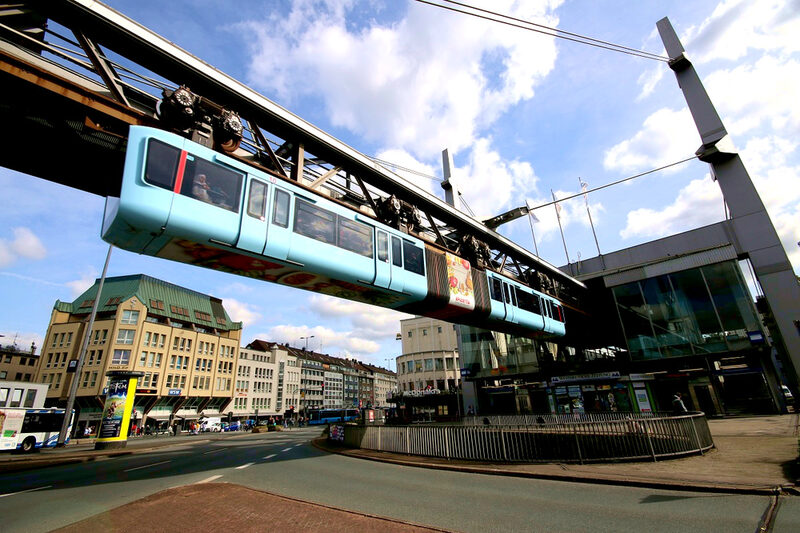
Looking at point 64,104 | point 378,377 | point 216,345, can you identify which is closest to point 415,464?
point 64,104

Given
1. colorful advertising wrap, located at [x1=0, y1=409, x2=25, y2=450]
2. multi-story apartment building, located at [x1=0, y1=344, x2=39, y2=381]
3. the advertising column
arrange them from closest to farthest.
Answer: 1. the advertising column
2. colorful advertising wrap, located at [x1=0, y1=409, x2=25, y2=450]
3. multi-story apartment building, located at [x1=0, y1=344, x2=39, y2=381]

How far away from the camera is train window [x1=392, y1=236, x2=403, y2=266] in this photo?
1164 centimetres

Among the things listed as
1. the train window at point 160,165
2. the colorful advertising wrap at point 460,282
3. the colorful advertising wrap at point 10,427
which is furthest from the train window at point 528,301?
the colorful advertising wrap at point 10,427

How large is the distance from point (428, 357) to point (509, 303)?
5443 cm

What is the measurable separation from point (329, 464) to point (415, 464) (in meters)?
3.29

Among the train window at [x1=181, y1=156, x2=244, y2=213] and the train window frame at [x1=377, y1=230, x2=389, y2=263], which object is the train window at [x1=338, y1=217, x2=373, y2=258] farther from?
the train window at [x1=181, y1=156, x2=244, y2=213]

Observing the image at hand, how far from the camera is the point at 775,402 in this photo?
22.1 metres

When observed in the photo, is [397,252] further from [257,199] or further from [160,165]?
[160,165]

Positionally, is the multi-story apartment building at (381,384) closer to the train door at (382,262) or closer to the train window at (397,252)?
the train window at (397,252)

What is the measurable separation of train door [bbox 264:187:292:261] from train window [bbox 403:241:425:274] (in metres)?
4.40

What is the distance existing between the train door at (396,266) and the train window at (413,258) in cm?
29

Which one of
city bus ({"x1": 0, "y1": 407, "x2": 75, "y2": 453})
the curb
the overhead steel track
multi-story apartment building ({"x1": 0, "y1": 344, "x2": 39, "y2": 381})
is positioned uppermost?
multi-story apartment building ({"x1": 0, "y1": 344, "x2": 39, "y2": 381})

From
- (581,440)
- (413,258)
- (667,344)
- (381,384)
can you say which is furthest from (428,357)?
(381,384)

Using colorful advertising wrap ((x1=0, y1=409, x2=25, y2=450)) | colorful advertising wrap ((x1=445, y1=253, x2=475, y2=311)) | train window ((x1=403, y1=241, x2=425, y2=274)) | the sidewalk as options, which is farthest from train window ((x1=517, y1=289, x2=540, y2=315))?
colorful advertising wrap ((x1=0, y1=409, x2=25, y2=450))
